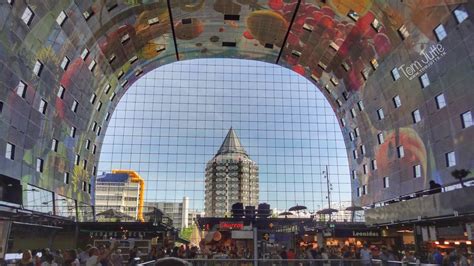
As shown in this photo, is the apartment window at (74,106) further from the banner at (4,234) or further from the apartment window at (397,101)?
the apartment window at (397,101)

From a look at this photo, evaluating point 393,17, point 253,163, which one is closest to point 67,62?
point 393,17

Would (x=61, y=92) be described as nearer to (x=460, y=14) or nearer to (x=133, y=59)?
(x=133, y=59)

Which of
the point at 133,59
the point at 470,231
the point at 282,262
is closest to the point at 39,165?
the point at 133,59

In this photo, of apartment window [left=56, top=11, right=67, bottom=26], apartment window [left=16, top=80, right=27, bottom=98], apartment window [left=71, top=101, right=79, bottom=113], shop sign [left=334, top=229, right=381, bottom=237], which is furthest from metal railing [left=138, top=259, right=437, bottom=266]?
apartment window [left=71, top=101, right=79, bottom=113]

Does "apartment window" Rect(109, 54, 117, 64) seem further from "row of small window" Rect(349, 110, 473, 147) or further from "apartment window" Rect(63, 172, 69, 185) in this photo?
"row of small window" Rect(349, 110, 473, 147)

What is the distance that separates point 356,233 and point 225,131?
26.3 meters

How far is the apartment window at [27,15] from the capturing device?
705 inches

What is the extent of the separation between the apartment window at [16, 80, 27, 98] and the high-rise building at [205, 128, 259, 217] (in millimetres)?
33038

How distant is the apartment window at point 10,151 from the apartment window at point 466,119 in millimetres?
22949

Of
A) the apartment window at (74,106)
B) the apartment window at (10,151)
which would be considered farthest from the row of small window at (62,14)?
the apartment window at (74,106)

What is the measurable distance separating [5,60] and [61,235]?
16198 mm

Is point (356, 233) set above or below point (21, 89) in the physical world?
below

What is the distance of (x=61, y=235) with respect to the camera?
2923 cm

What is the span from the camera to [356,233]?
99.6 feet
